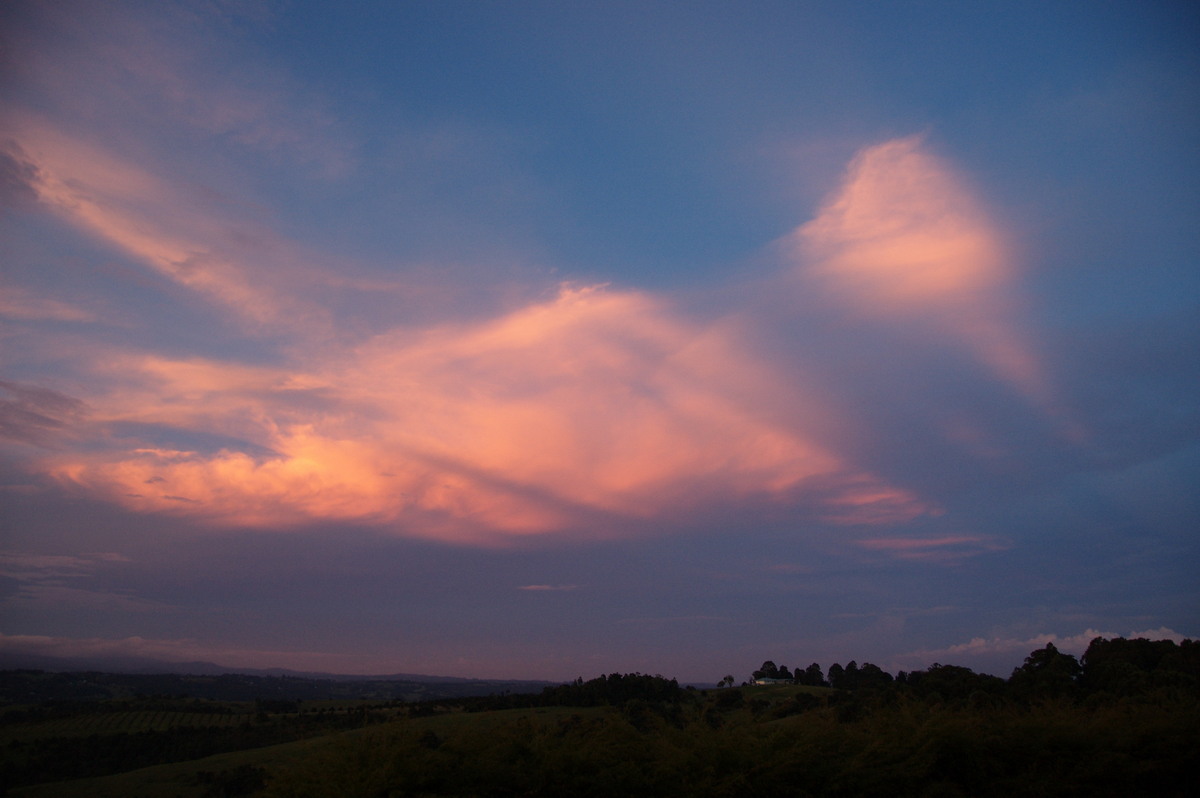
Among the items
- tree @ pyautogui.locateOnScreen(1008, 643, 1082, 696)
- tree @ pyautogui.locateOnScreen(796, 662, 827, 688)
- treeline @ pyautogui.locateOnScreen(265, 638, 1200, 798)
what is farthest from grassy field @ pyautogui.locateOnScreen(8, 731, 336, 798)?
tree @ pyautogui.locateOnScreen(796, 662, 827, 688)

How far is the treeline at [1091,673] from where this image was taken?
41812 mm

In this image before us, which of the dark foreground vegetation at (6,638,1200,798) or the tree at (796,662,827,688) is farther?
the tree at (796,662,827,688)

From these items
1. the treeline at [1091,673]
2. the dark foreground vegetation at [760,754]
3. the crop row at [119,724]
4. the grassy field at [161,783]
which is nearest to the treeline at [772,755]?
the dark foreground vegetation at [760,754]

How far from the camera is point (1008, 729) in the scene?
47.0 feet

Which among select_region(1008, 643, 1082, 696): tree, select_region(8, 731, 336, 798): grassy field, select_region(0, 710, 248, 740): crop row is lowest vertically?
select_region(0, 710, 248, 740): crop row

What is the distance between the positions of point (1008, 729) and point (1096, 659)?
2195 inches

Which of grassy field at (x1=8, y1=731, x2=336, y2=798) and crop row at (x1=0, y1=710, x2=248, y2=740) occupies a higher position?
grassy field at (x1=8, y1=731, x2=336, y2=798)

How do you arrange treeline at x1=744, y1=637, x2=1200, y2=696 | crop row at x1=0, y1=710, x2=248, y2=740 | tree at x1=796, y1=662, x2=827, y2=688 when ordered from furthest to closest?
tree at x1=796, y1=662, x2=827, y2=688, crop row at x1=0, y1=710, x2=248, y2=740, treeline at x1=744, y1=637, x2=1200, y2=696

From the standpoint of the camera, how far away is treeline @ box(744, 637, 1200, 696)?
41.8 m

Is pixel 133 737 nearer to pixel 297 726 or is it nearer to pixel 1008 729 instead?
pixel 297 726

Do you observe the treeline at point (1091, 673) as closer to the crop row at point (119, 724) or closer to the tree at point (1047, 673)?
the tree at point (1047, 673)

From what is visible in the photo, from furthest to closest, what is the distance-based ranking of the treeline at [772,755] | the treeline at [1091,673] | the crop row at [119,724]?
the crop row at [119,724]
the treeline at [1091,673]
the treeline at [772,755]

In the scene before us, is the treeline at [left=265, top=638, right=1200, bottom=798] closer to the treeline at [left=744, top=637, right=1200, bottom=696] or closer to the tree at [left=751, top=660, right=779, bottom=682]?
the treeline at [left=744, top=637, right=1200, bottom=696]

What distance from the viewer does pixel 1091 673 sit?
166ft
